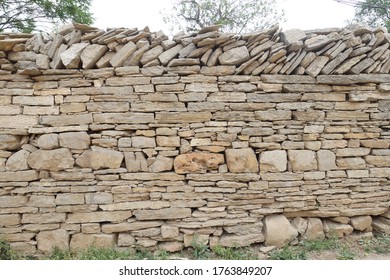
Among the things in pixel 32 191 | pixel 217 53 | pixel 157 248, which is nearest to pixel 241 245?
pixel 157 248

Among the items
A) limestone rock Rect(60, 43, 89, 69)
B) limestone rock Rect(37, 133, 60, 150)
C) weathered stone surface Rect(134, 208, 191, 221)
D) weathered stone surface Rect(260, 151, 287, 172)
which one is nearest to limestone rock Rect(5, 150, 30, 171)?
limestone rock Rect(37, 133, 60, 150)

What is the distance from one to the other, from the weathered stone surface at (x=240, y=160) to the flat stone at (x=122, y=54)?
5.51 feet

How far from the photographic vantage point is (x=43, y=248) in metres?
3.23

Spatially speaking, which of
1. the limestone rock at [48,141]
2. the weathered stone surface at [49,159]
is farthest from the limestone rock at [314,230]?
the limestone rock at [48,141]

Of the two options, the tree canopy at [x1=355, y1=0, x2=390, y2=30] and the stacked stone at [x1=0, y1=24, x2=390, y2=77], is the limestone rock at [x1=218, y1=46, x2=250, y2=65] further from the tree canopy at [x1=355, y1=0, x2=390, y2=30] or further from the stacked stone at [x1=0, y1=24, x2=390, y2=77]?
the tree canopy at [x1=355, y1=0, x2=390, y2=30]

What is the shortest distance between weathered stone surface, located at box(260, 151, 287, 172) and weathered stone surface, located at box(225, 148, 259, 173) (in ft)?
0.41

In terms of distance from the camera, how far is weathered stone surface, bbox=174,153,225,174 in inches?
129

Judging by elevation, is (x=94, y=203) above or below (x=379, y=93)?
below

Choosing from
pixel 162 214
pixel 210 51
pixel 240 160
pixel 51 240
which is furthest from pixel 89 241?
pixel 210 51

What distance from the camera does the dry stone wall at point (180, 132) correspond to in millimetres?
3217

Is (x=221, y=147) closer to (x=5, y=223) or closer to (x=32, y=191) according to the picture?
(x=32, y=191)

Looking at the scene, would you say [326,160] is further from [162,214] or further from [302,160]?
[162,214]

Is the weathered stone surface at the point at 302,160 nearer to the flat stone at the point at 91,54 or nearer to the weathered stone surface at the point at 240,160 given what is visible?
the weathered stone surface at the point at 240,160

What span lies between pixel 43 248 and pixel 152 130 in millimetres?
1925
